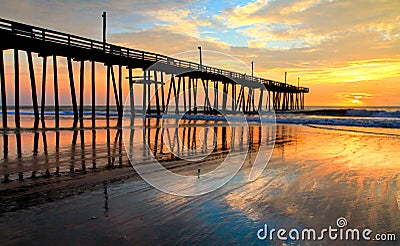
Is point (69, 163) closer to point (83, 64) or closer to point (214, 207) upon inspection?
point (214, 207)

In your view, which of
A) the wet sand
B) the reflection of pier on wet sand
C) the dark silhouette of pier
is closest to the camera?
the wet sand

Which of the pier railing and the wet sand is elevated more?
the pier railing

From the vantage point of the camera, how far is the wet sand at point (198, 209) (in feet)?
11.5

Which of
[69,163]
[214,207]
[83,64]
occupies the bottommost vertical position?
[214,207]

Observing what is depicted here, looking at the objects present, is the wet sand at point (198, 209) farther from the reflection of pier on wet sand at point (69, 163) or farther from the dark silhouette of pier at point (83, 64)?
the dark silhouette of pier at point (83, 64)

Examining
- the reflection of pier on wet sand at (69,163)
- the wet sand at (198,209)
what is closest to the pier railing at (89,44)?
the reflection of pier on wet sand at (69,163)

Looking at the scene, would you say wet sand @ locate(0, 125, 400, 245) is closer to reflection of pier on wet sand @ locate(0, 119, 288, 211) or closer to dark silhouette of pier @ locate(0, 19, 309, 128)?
reflection of pier on wet sand @ locate(0, 119, 288, 211)

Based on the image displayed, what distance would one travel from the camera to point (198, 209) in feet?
14.4

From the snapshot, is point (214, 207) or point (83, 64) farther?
point (83, 64)

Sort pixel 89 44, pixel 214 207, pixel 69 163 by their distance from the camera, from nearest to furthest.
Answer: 1. pixel 214 207
2. pixel 69 163
3. pixel 89 44

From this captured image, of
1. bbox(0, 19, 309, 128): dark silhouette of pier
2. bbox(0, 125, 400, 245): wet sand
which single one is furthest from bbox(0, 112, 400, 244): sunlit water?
bbox(0, 19, 309, 128): dark silhouette of pier

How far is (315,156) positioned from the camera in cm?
942

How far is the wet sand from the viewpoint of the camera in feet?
11.5

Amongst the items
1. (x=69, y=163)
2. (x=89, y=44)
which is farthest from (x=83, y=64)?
(x=69, y=163)
